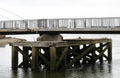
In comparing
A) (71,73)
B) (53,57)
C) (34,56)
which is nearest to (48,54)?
(34,56)

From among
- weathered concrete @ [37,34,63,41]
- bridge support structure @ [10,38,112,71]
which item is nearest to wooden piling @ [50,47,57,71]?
bridge support structure @ [10,38,112,71]

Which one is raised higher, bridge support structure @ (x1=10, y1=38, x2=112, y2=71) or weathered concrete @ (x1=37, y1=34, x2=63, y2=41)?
weathered concrete @ (x1=37, y1=34, x2=63, y2=41)

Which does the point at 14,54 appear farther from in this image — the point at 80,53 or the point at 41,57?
the point at 80,53

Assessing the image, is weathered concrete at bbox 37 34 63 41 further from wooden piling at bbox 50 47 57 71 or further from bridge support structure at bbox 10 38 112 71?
wooden piling at bbox 50 47 57 71

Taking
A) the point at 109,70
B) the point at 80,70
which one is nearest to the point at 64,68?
the point at 80,70

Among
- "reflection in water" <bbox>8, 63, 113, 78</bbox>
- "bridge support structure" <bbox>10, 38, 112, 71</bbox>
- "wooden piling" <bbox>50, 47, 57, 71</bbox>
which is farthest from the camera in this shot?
"bridge support structure" <bbox>10, 38, 112, 71</bbox>

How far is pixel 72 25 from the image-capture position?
41281 mm

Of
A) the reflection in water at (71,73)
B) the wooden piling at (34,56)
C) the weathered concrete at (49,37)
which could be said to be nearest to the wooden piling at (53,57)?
the reflection in water at (71,73)

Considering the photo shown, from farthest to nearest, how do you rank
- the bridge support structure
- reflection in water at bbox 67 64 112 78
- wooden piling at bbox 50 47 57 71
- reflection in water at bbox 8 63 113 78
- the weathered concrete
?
the weathered concrete, the bridge support structure, wooden piling at bbox 50 47 57 71, reflection in water at bbox 67 64 112 78, reflection in water at bbox 8 63 113 78

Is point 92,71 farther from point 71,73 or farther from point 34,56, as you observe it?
point 34,56

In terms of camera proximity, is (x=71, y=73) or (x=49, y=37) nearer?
(x=71, y=73)

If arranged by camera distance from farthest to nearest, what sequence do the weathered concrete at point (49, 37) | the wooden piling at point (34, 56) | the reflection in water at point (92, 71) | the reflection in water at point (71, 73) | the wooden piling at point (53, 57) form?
the weathered concrete at point (49, 37), the wooden piling at point (34, 56), the wooden piling at point (53, 57), the reflection in water at point (92, 71), the reflection in water at point (71, 73)

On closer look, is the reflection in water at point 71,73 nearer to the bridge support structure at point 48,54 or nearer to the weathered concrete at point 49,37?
the bridge support structure at point 48,54

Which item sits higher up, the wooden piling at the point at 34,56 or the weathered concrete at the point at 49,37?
the weathered concrete at the point at 49,37
